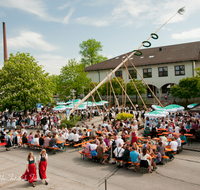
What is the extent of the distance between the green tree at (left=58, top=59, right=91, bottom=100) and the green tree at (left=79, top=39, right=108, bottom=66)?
44.2ft

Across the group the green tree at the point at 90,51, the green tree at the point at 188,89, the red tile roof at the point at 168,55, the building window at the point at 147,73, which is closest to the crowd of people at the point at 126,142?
the green tree at the point at 188,89

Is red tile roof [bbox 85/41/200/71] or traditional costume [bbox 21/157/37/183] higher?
red tile roof [bbox 85/41/200/71]

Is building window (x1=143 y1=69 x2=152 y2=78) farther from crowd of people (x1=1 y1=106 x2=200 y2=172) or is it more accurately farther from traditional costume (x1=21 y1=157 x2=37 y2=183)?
traditional costume (x1=21 y1=157 x2=37 y2=183)

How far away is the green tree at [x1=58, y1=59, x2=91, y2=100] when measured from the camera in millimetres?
42531

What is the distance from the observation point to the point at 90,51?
5528cm

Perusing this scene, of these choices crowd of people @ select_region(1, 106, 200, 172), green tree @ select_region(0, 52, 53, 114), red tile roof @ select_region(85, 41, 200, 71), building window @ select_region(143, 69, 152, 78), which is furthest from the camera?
building window @ select_region(143, 69, 152, 78)

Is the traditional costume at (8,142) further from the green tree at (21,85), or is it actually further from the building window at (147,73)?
the building window at (147,73)

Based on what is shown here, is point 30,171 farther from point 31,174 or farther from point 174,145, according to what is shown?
point 174,145

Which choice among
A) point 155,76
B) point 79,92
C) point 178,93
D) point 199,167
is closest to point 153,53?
point 155,76

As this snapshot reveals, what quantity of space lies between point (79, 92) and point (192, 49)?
82.1ft

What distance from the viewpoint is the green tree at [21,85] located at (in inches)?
928

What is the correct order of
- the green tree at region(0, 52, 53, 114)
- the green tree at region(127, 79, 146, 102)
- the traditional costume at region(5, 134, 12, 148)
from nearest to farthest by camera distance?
the traditional costume at region(5, 134, 12, 148) < the green tree at region(0, 52, 53, 114) < the green tree at region(127, 79, 146, 102)

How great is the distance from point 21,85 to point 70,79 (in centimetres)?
1902

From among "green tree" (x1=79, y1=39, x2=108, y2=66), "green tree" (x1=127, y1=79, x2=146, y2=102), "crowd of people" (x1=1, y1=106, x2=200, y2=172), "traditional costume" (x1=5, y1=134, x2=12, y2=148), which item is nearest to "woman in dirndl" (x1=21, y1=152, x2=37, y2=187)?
"crowd of people" (x1=1, y1=106, x2=200, y2=172)
